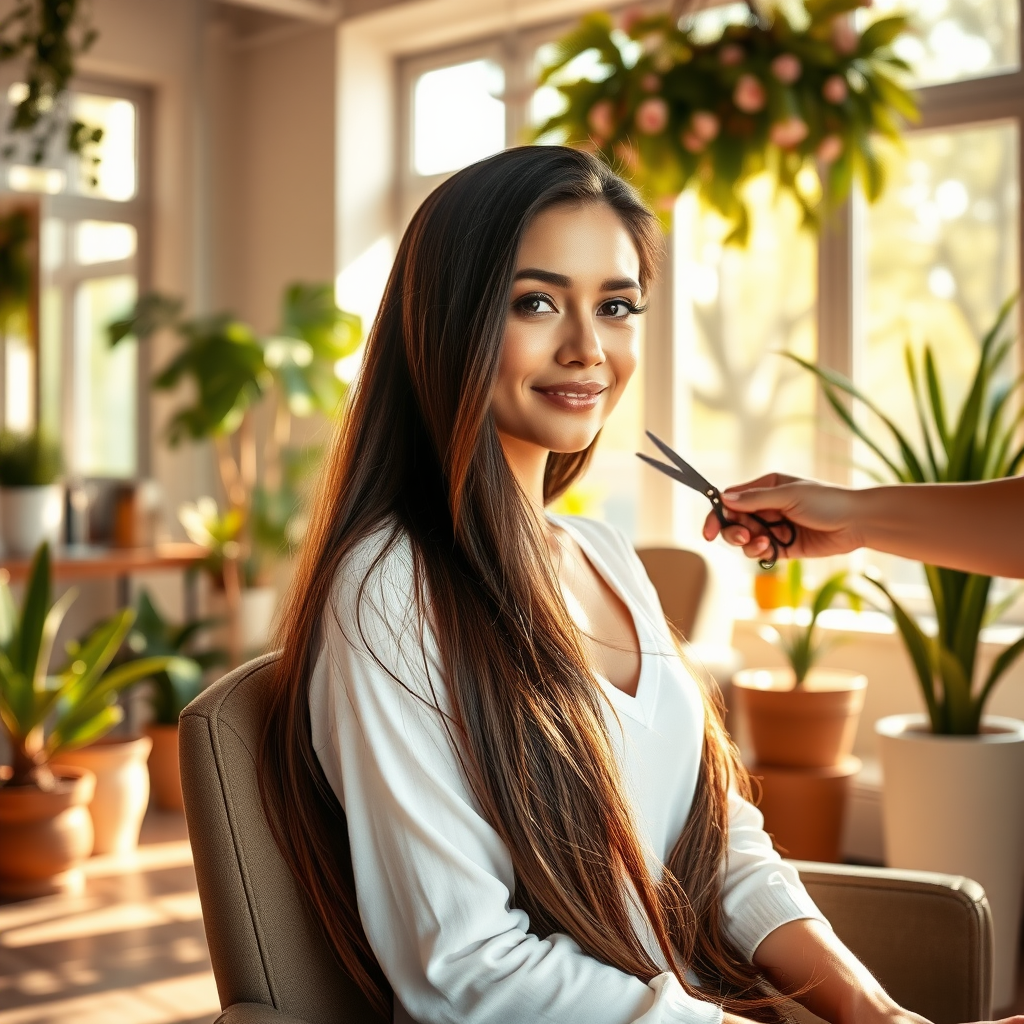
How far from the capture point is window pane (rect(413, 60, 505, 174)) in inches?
200

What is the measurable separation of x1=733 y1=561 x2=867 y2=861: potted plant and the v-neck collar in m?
1.62

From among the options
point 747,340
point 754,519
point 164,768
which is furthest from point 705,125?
point 164,768

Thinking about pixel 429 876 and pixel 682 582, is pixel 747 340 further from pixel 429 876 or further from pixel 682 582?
pixel 429 876

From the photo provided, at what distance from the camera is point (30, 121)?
9.64 feet

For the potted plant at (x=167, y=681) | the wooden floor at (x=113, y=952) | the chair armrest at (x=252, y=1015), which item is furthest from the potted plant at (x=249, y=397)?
the chair armrest at (x=252, y=1015)

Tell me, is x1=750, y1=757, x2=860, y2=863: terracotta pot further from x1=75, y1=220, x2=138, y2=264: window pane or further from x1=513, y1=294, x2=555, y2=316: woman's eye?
x1=75, y1=220, x2=138, y2=264: window pane

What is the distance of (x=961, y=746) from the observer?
8.42 feet

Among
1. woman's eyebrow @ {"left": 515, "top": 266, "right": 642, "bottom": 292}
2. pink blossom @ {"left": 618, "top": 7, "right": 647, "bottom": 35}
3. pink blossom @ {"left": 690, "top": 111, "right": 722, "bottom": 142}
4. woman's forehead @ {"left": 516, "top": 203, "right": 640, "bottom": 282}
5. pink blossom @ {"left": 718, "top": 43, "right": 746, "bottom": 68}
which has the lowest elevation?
woman's eyebrow @ {"left": 515, "top": 266, "right": 642, "bottom": 292}

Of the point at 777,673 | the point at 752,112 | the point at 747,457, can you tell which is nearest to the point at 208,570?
the point at 747,457

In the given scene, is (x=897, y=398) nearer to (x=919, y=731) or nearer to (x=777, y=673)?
(x=777, y=673)

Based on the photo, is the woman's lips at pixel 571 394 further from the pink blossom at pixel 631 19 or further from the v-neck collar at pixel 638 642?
the pink blossom at pixel 631 19

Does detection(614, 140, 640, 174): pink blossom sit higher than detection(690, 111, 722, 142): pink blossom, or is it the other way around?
detection(690, 111, 722, 142): pink blossom

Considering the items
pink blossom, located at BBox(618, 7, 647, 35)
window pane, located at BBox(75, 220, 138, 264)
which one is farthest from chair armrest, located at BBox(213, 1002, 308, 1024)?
window pane, located at BBox(75, 220, 138, 264)

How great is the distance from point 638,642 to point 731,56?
2.35m
